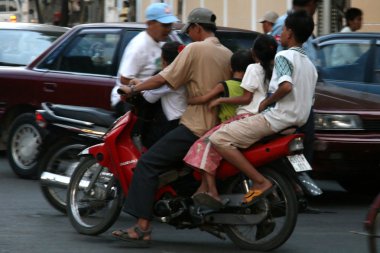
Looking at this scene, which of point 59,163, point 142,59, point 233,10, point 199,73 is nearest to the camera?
point 199,73

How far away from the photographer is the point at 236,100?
7.73m

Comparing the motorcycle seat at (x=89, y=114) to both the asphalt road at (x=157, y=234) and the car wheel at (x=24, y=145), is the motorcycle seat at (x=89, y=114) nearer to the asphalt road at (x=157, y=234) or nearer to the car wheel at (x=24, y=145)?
the asphalt road at (x=157, y=234)

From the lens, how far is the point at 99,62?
36.6 ft

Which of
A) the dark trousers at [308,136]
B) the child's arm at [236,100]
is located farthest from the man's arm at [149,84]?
the dark trousers at [308,136]

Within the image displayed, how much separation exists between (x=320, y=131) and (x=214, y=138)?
2.41 metres

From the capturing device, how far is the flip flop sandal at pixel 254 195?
7430 millimetres

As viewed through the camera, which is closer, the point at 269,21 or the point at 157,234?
the point at 157,234

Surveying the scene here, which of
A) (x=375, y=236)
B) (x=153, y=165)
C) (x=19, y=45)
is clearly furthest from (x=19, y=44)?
(x=375, y=236)

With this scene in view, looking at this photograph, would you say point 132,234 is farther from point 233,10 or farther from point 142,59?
point 233,10

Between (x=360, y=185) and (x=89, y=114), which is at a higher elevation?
(x=89, y=114)

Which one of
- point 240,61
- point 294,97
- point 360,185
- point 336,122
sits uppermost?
point 240,61

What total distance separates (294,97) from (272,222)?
2.92 feet

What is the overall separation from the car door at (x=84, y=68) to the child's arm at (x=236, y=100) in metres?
3.28

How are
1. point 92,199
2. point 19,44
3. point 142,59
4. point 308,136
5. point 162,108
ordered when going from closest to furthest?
point 162,108
point 92,199
point 142,59
point 308,136
point 19,44
